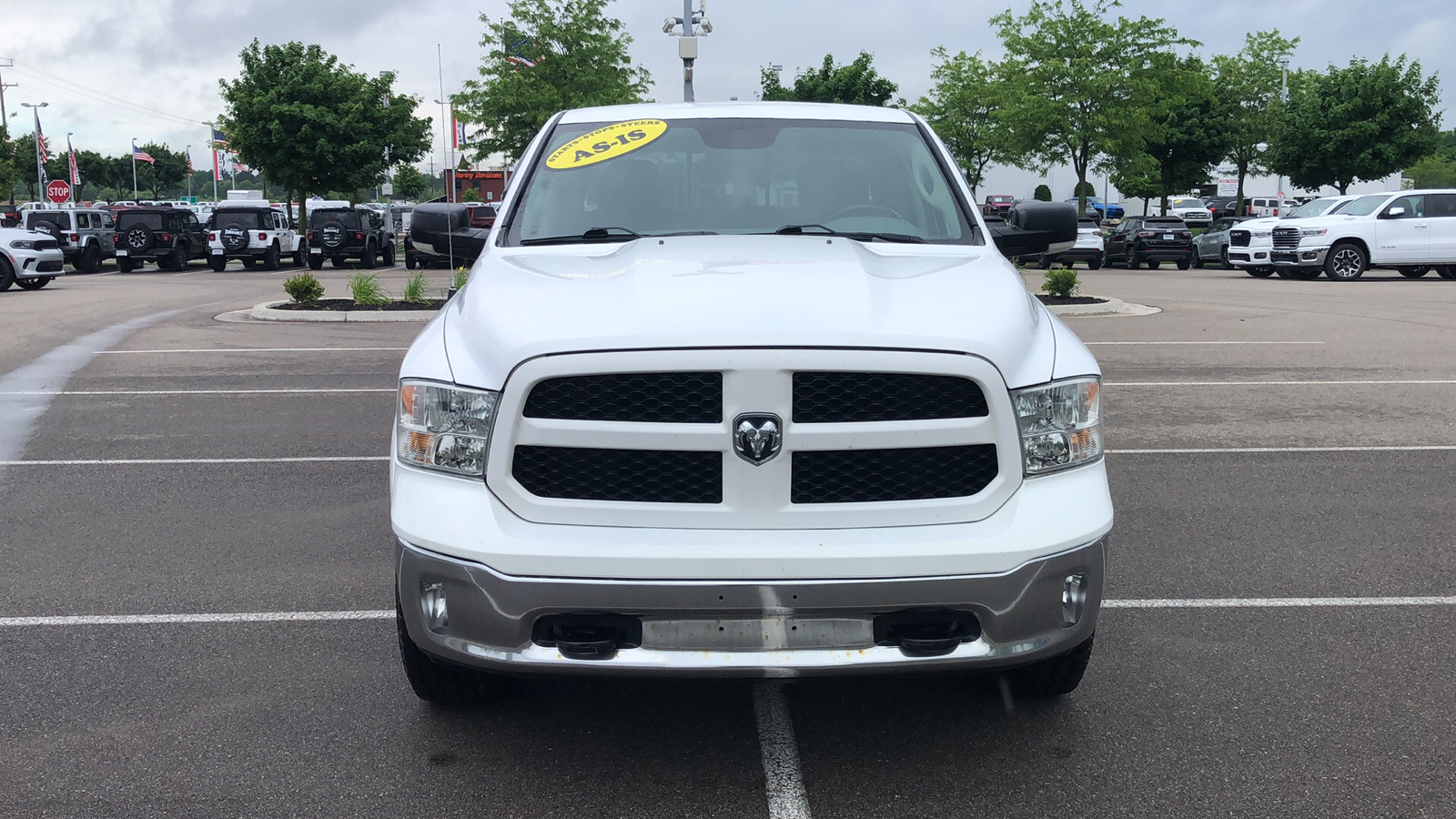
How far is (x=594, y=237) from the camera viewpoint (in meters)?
Answer: 4.40

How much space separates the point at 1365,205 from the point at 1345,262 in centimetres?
124

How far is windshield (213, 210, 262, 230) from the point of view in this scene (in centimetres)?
3447

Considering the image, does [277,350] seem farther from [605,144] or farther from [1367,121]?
[1367,121]

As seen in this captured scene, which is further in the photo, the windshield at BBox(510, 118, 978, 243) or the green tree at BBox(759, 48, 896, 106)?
the green tree at BBox(759, 48, 896, 106)

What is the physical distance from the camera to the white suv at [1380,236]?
26422 millimetres

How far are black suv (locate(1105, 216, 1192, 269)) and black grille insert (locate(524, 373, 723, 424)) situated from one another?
34080mm

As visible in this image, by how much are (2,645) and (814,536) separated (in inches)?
121

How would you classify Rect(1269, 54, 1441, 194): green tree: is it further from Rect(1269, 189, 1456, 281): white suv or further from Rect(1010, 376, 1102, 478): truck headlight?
Rect(1010, 376, 1102, 478): truck headlight

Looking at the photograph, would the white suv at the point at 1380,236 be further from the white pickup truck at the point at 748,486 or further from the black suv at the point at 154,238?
the black suv at the point at 154,238

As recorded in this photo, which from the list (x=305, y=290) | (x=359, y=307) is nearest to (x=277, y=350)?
(x=305, y=290)

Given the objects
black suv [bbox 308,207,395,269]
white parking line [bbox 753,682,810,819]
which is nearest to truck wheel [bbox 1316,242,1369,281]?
black suv [bbox 308,207,395,269]

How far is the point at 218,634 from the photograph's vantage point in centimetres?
457

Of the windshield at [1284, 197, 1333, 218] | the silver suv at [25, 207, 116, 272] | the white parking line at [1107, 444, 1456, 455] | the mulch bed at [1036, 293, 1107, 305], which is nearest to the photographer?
the white parking line at [1107, 444, 1456, 455]

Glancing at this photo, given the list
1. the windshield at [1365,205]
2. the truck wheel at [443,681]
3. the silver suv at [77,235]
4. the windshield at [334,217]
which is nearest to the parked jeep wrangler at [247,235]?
the windshield at [334,217]
